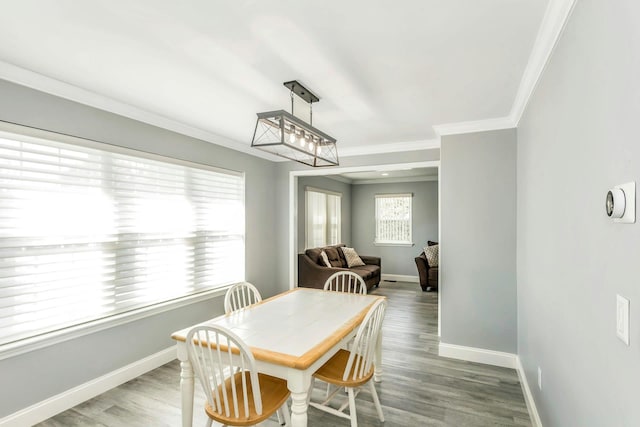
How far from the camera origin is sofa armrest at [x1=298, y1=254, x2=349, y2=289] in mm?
5434

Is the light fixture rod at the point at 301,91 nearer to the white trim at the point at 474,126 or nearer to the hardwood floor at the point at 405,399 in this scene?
the white trim at the point at 474,126

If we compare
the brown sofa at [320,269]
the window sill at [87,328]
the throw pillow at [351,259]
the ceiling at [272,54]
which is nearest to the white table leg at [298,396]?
the ceiling at [272,54]

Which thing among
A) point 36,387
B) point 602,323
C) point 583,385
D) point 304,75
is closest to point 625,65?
point 602,323

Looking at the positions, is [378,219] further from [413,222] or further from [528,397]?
[528,397]

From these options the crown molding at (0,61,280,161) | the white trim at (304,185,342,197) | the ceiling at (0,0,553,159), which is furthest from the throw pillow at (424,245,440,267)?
the crown molding at (0,61,280,161)

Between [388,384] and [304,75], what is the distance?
269 centimetres

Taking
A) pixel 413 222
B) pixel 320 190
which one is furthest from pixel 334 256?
pixel 413 222

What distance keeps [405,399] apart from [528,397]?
97 cm

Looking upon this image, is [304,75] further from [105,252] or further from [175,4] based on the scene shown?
[105,252]

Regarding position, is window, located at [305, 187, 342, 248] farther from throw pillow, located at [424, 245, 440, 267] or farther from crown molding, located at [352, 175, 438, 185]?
throw pillow, located at [424, 245, 440, 267]

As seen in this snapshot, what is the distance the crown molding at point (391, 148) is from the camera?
4102mm

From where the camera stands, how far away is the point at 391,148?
4320 millimetres

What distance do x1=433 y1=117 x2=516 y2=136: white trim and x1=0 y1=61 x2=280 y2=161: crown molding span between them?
2565 mm

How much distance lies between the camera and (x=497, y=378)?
3.06 meters
